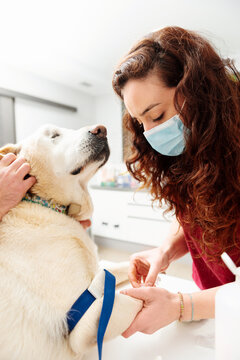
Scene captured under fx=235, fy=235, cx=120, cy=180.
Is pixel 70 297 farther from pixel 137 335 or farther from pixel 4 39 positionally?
pixel 4 39

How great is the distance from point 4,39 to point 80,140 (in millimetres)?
2237

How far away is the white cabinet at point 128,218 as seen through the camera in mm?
2717

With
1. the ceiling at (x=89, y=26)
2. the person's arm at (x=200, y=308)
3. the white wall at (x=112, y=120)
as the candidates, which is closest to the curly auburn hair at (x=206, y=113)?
the person's arm at (x=200, y=308)

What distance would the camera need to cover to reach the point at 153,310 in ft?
1.83

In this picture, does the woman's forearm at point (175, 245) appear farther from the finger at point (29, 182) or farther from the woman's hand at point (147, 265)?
the finger at point (29, 182)

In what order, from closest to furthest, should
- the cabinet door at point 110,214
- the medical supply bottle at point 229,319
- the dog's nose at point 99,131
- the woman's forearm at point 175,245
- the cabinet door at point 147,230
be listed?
the medical supply bottle at point 229,319 → the dog's nose at point 99,131 → the woman's forearm at point 175,245 → the cabinet door at point 147,230 → the cabinet door at point 110,214

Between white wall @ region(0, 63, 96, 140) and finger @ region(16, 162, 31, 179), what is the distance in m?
2.54

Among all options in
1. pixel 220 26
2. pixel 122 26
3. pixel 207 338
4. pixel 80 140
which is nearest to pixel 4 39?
pixel 122 26

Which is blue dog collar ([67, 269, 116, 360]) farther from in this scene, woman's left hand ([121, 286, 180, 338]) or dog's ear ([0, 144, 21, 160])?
dog's ear ([0, 144, 21, 160])

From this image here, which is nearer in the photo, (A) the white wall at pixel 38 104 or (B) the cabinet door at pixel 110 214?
(A) the white wall at pixel 38 104

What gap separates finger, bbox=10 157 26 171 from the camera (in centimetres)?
68

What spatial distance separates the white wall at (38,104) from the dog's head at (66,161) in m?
2.44

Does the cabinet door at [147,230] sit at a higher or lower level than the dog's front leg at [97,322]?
lower

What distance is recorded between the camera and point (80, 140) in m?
0.78
